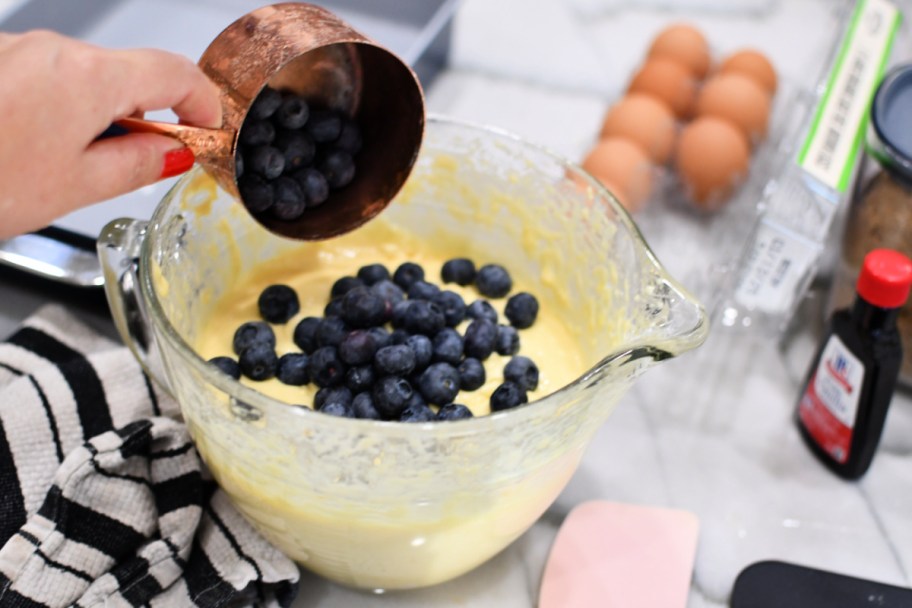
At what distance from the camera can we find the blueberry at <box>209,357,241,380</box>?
2.55 feet

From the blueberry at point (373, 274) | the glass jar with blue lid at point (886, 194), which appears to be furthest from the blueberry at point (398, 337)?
the glass jar with blue lid at point (886, 194)

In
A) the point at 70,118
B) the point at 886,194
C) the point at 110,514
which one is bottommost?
the point at 110,514

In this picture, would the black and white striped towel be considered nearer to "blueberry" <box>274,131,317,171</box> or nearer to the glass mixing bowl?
the glass mixing bowl

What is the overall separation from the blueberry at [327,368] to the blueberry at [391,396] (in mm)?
46

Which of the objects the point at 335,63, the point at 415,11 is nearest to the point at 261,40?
the point at 335,63

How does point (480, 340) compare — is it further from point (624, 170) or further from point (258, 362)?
point (624, 170)

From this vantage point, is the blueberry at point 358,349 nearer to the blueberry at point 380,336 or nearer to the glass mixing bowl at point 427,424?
the blueberry at point 380,336

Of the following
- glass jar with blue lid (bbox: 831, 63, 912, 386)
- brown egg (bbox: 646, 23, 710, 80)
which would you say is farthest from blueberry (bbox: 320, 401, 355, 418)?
brown egg (bbox: 646, 23, 710, 80)

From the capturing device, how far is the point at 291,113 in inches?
30.0

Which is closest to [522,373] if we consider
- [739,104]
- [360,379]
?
[360,379]

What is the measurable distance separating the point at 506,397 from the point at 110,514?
13.5 inches

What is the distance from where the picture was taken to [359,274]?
91cm

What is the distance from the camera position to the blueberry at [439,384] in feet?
2.51

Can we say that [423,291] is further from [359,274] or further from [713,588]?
[713,588]
